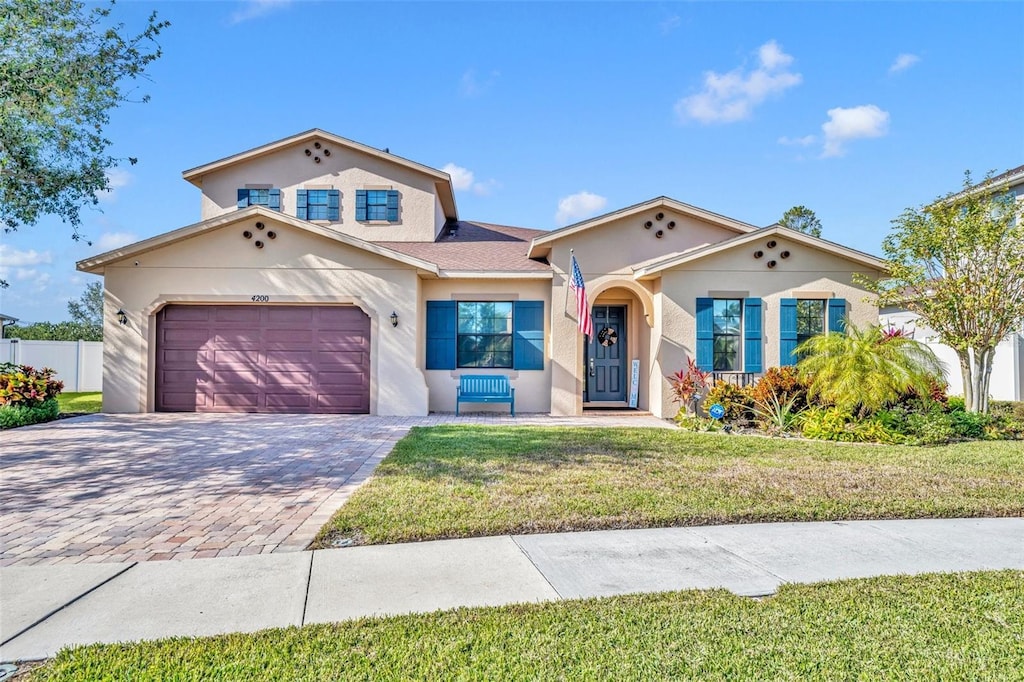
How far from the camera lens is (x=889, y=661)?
2809mm

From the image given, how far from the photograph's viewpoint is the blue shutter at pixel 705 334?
12.8 meters

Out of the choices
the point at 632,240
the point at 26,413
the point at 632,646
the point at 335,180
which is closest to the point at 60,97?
the point at 335,180

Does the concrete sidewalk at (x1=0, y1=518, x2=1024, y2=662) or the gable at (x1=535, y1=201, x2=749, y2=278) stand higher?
the gable at (x1=535, y1=201, x2=749, y2=278)

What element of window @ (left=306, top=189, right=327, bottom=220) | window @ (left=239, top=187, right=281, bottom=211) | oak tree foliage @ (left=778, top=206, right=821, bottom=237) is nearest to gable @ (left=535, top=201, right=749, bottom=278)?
window @ (left=306, top=189, right=327, bottom=220)

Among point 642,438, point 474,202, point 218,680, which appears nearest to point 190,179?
point 474,202

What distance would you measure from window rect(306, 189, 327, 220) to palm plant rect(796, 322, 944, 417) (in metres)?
12.7

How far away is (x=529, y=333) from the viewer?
1346 cm

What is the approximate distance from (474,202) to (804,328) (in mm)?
13921

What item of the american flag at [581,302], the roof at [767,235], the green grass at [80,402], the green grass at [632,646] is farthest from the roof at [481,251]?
the green grass at [632,646]

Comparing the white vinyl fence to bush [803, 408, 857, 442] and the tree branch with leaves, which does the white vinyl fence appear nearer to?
bush [803, 408, 857, 442]

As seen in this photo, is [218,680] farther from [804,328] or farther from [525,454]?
[804,328]

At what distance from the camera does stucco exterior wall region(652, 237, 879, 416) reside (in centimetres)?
1279

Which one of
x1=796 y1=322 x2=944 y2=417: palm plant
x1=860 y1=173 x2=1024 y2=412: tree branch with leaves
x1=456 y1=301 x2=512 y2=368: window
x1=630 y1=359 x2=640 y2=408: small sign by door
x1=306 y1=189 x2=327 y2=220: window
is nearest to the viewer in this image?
x1=796 y1=322 x2=944 y2=417: palm plant

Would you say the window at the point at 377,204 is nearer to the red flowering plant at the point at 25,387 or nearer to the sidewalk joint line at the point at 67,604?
the red flowering plant at the point at 25,387
